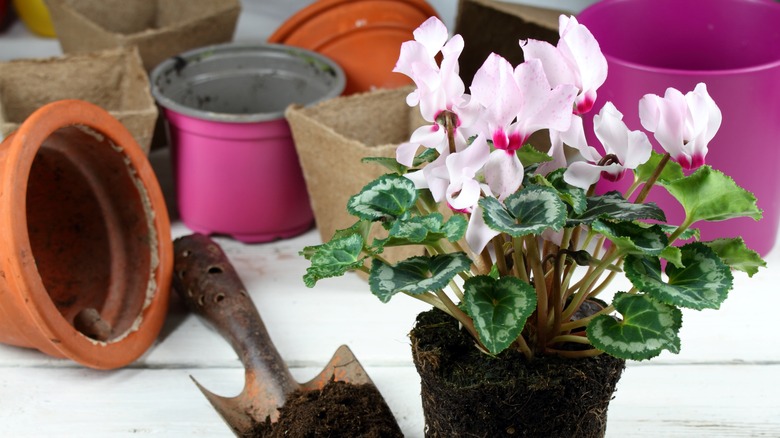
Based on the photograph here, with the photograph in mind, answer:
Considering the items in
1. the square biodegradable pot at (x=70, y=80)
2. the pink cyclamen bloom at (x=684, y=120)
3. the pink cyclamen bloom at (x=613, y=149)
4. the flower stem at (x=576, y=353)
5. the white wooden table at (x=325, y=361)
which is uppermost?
the pink cyclamen bloom at (x=684, y=120)

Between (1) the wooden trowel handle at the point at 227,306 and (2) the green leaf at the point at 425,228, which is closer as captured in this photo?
(2) the green leaf at the point at 425,228

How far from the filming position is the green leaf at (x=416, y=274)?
0.65m

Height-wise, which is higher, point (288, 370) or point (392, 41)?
point (392, 41)

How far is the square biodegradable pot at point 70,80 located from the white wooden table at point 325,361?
34 cm

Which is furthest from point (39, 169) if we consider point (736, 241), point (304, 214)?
point (736, 241)

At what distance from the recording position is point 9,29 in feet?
5.93

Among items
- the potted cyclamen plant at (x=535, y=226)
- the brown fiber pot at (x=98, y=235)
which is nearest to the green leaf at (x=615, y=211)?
the potted cyclamen plant at (x=535, y=226)

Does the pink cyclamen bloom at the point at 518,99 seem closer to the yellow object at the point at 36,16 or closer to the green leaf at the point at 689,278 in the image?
the green leaf at the point at 689,278

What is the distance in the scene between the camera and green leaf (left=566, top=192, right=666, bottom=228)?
67 centimetres

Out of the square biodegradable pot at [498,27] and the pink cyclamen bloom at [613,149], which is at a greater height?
the pink cyclamen bloom at [613,149]

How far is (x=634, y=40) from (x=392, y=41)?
33 cm

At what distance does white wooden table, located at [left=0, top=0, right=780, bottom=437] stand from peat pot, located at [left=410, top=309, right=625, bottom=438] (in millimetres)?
215

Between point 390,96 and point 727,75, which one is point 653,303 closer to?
point 727,75

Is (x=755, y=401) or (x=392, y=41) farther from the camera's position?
(x=392, y=41)
